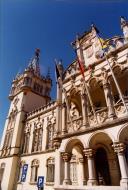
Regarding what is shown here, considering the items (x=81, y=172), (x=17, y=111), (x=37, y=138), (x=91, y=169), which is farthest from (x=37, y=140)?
(x=91, y=169)

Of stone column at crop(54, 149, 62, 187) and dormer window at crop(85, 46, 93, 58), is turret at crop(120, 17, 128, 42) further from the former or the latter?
stone column at crop(54, 149, 62, 187)

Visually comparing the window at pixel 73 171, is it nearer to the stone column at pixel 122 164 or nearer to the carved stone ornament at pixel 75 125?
the carved stone ornament at pixel 75 125

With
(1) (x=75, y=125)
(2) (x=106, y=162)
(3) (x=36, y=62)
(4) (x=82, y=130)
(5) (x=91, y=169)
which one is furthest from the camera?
(3) (x=36, y=62)

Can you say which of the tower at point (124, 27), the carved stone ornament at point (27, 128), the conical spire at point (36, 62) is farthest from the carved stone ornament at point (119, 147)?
the conical spire at point (36, 62)

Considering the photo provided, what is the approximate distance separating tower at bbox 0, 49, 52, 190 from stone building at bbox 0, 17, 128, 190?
0.17 m

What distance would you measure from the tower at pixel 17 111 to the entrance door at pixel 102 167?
14967 mm

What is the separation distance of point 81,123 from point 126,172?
572cm

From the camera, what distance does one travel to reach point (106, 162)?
15.9m

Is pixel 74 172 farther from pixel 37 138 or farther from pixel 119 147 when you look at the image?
pixel 37 138

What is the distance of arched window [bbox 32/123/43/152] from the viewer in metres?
24.6

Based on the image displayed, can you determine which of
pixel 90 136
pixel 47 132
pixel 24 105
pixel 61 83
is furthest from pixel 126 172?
pixel 24 105

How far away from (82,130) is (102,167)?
4848 millimetres

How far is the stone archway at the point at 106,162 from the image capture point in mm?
14680

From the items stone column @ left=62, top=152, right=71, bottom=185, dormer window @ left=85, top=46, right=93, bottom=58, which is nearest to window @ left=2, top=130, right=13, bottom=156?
stone column @ left=62, top=152, right=71, bottom=185
